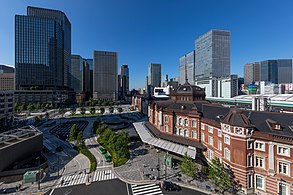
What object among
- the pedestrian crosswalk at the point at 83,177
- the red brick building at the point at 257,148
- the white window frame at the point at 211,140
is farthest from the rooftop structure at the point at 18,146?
the red brick building at the point at 257,148

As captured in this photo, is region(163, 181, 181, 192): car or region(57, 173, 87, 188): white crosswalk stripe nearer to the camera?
region(163, 181, 181, 192): car

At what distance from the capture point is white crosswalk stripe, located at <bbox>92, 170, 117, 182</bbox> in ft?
113

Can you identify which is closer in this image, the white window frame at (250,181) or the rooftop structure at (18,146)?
the white window frame at (250,181)

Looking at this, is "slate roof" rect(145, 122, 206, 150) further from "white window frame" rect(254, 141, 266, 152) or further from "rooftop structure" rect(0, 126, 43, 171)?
"rooftop structure" rect(0, 126, 43, 171)

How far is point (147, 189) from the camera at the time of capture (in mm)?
29922

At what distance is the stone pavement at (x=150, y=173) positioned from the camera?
101 feet

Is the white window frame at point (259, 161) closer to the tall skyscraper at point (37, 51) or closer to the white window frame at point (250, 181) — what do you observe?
the white window frame at point (250, 181)

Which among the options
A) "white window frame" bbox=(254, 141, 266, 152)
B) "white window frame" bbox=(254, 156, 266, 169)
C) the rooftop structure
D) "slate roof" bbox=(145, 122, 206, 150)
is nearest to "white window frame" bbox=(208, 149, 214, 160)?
"slate roof" bbox=(145, 122, 206, 150)

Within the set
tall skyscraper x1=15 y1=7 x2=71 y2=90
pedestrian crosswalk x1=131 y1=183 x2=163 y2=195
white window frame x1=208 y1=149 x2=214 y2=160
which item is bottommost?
pedestrian crosswalk x1=131 y1=183 x2=163 y2=195

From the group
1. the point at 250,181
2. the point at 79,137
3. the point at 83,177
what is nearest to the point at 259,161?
the point at 250,181

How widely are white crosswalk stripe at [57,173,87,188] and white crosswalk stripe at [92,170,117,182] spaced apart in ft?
8.25

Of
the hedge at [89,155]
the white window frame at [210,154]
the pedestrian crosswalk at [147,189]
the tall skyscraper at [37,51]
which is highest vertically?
the tall skyscraper at [37,51]

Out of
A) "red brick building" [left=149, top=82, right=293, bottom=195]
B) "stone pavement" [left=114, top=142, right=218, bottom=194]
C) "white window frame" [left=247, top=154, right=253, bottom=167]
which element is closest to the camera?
"red brick building" [left=149, top=82, right=293, bottom=195]

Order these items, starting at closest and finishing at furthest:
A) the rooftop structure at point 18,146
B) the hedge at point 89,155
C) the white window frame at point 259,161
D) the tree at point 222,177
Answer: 1. the tree at point 222,177
2. the white window frame at point 259,161
3. the rooftop structure at point 18,146
4. the hedge at point 89,155
